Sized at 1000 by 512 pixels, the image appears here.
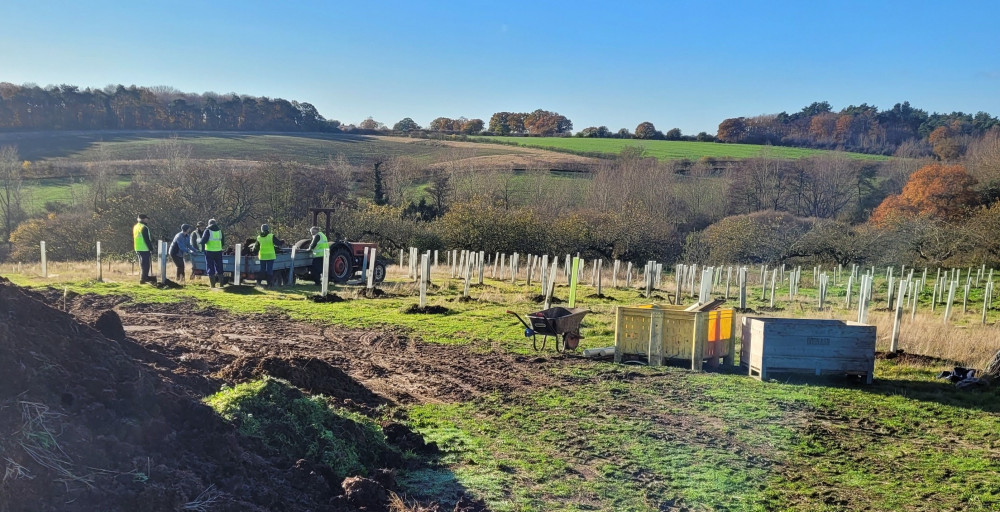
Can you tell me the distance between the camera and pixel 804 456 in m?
6.66

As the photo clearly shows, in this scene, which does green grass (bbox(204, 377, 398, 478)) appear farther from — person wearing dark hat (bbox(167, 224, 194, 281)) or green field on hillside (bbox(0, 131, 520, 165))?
green field on hillside (bbox(0, 131, 520, 165))

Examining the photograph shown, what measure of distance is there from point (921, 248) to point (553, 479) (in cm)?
3843

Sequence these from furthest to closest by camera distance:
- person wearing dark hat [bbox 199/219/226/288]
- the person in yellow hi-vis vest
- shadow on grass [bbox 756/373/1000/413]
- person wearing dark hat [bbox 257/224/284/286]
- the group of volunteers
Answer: the person in yellow hi-vis vest → person wearing dark hat [bbox 257/224/284/286] → the group of volunteers → person wearing dark hat [bbox 199/219/226/288] → shadow on grass [bbox 756/373/1000/413]

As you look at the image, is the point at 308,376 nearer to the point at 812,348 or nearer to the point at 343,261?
the point at 812,348

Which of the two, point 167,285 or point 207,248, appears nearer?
point 207,248

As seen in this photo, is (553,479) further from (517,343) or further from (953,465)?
(517,343)

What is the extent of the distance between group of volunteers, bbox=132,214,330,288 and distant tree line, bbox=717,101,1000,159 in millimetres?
69630

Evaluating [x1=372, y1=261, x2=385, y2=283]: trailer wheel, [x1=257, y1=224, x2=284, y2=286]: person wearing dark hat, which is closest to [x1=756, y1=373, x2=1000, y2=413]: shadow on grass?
[x1=257, y1=224, x2=284, y2=286]: person wearing dark hat

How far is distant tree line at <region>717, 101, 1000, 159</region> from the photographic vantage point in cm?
7388

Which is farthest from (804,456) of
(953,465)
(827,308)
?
(827,308)

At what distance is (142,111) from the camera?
71.8 metres

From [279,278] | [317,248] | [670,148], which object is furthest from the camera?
[670,148]

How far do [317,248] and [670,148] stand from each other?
64475mm

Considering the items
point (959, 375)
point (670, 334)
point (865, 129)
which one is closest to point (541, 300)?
point (670, 334)
